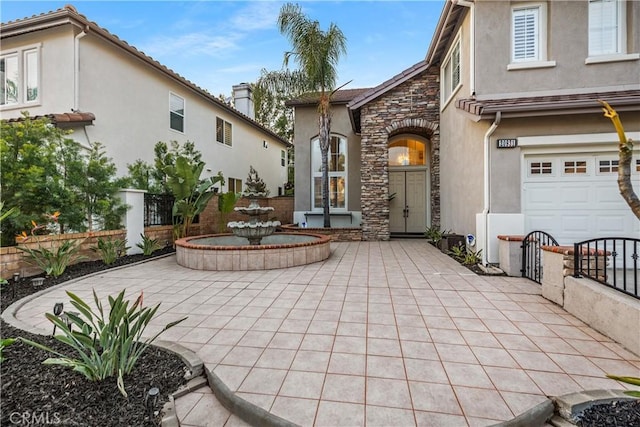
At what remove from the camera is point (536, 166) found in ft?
22.8

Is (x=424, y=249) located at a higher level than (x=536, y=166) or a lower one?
lower

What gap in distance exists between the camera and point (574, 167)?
22.3 feet

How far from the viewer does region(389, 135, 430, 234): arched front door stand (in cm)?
1338

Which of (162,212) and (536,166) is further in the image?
(162,212)

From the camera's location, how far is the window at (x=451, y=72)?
29.7 feet

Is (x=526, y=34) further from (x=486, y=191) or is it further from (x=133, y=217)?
(x=133, y=217)

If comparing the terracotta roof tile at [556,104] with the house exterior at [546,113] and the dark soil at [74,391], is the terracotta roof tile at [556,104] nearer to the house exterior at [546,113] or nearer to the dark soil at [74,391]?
the house exterior at [546,113]

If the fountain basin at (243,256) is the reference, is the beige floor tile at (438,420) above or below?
below

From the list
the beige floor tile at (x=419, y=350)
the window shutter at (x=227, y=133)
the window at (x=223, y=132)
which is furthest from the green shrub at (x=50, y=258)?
the window shutter at (x=227, y=133)

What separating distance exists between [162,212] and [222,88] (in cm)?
2441

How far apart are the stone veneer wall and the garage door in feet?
15.8

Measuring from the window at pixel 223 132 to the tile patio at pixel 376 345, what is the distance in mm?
11030

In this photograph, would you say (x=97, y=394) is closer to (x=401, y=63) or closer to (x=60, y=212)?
(x=60, y=212)

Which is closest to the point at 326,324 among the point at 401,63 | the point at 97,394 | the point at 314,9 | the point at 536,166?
the point at 97,394
